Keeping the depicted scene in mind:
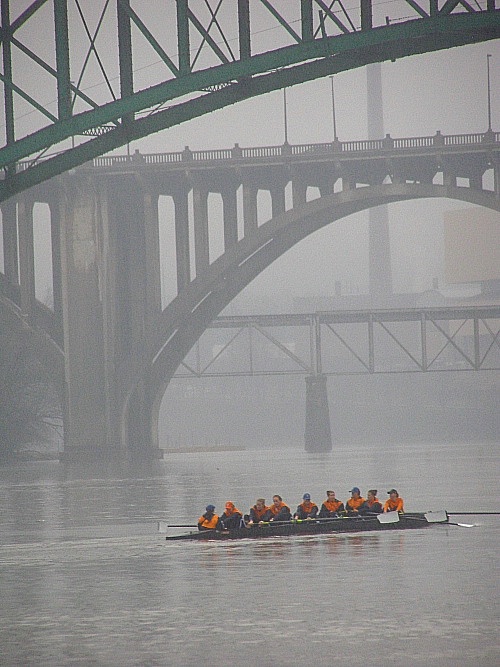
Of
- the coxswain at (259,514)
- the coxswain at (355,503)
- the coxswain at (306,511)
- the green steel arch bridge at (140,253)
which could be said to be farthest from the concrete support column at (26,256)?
the coxswain at (259,514)

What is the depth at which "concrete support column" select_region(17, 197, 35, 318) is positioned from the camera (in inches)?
3482

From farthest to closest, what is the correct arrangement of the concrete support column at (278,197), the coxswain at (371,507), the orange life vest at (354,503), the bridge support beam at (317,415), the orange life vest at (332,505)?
the bridge support beam at (317,415) < the concrete support column at (278,197) < the orange life vest at (354,503) < the coxswain at (371,507) < the orange life vest at (332,505)

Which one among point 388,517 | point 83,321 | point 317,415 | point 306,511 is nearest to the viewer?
point 306,511

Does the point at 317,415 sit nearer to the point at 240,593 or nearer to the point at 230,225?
the point at 230,225

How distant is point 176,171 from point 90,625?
6320 cm

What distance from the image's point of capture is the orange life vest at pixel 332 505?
42750 millimetres

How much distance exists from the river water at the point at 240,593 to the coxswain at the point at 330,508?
663 millimetres

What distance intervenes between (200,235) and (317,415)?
135ft

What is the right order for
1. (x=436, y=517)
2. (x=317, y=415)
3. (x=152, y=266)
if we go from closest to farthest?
(x=436, y=517) < (x=152, y=266) < (x=317, y=415)

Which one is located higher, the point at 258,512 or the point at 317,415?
the point at 317,415

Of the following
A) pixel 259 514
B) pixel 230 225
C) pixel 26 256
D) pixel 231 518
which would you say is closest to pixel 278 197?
pixel 230 225

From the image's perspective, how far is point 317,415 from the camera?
126 m

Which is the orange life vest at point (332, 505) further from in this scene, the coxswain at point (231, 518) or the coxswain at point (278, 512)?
the coxswain at point (231, 518)

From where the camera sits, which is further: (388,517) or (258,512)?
(388,517)
